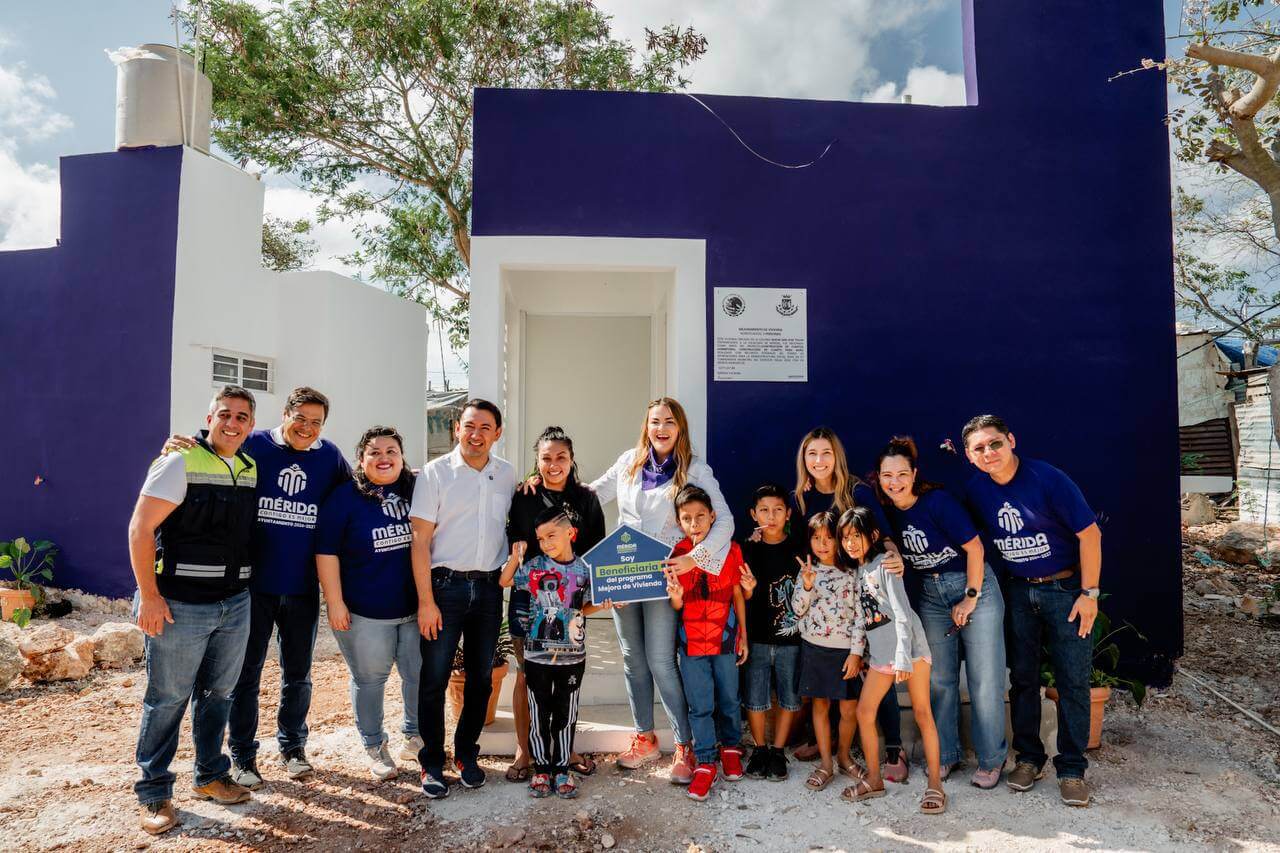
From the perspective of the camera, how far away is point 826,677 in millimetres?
3143

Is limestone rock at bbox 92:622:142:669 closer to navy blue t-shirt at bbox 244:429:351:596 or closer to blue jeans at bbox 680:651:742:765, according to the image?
navy blue t-shirt at bbox 244:429:351:596

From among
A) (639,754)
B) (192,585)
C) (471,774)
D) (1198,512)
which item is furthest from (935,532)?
(1198,512)

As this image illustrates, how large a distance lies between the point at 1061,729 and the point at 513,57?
8.60 m

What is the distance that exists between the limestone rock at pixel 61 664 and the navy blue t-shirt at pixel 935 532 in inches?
214

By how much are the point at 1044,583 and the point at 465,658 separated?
2576 millimetres

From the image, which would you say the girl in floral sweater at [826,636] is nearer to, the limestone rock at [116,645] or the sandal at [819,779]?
the sandal at [819,779]

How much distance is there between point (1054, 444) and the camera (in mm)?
4395

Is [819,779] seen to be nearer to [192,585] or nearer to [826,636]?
[826,636]

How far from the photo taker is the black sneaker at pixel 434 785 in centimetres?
306

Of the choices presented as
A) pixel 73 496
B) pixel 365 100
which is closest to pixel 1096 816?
pixel 73 496

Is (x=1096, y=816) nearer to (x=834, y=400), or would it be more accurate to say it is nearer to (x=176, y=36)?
(x=834, y=400)

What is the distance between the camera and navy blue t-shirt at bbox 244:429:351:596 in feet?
10.2

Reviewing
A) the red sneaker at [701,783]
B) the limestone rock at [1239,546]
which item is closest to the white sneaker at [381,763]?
the red sneaker at [701,783]

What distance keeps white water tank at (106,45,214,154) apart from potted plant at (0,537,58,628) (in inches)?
155
